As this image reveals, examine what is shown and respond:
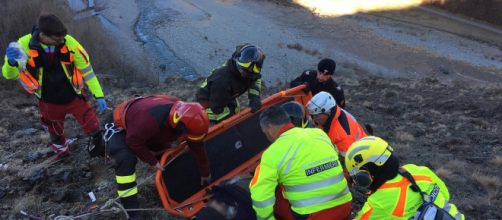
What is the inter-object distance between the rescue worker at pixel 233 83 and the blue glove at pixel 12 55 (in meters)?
2.15

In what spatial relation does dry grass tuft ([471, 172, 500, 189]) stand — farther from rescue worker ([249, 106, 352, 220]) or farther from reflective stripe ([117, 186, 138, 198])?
reflective stripe ([117, 186, 138, 198])

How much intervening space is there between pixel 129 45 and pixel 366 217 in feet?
63.8

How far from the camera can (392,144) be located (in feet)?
23.3

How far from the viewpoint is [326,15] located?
31.8 m

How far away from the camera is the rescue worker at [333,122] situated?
4.37 meters

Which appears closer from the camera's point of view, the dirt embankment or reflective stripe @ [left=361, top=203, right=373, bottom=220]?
reflective stripe @ [left=361, top=203, right=373, bottom=220]

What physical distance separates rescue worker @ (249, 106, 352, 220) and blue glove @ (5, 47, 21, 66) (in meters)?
2.99

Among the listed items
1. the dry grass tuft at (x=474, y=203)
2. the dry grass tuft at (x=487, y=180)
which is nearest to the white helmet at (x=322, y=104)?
the dry grass tuft at (x=474, y=203)

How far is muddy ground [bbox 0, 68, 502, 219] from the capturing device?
474 cm

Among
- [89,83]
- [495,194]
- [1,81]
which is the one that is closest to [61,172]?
[89,83]

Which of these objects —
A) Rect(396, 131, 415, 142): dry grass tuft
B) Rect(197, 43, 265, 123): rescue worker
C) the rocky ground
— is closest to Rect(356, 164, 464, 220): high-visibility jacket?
the rocky ground

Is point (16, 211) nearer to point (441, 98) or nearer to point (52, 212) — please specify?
A: point (52, 212)

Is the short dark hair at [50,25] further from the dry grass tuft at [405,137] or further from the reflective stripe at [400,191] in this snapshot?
the dry grass tuft at [405,137]

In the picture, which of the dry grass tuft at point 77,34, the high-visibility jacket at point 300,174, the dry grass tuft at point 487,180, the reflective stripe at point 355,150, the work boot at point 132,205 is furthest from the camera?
the dry grass tuft at point 77,34
